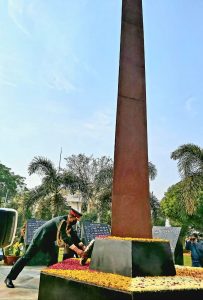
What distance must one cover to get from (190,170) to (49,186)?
27.8 ft

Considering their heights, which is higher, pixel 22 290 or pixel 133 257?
pixel 133 257

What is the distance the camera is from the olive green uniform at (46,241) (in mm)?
5398

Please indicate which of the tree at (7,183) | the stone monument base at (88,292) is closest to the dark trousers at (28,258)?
the stone monument base at (88,292)

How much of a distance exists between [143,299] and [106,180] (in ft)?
74.3

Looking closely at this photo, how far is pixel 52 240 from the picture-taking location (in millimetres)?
5863

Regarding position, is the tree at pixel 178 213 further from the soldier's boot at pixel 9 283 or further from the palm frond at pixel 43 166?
the soldier's boot at pixel 9 283

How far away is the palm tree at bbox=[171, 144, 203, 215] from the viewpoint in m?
17.1

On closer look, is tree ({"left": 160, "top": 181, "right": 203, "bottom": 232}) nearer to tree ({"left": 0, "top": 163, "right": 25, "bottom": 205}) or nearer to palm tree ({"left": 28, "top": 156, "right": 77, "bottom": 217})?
palm tree ({"left": 28, "top": 156, "right": 77, "bottom": 217})

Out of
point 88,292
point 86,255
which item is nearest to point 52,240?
point 86,255

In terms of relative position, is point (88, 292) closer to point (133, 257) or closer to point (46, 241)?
point (133, 257)

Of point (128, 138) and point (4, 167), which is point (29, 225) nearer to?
point (128, 138)

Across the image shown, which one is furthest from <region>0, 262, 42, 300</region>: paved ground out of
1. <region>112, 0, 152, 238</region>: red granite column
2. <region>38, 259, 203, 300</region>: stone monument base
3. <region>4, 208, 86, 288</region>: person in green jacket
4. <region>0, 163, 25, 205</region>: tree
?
<region>0, 163, 25, 205</region>: tree

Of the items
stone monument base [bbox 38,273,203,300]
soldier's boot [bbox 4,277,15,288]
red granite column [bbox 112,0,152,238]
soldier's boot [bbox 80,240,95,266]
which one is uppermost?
red granite column [bbox 112,0,152,238]

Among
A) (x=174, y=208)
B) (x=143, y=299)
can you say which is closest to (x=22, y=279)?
(x=143, y=299)
